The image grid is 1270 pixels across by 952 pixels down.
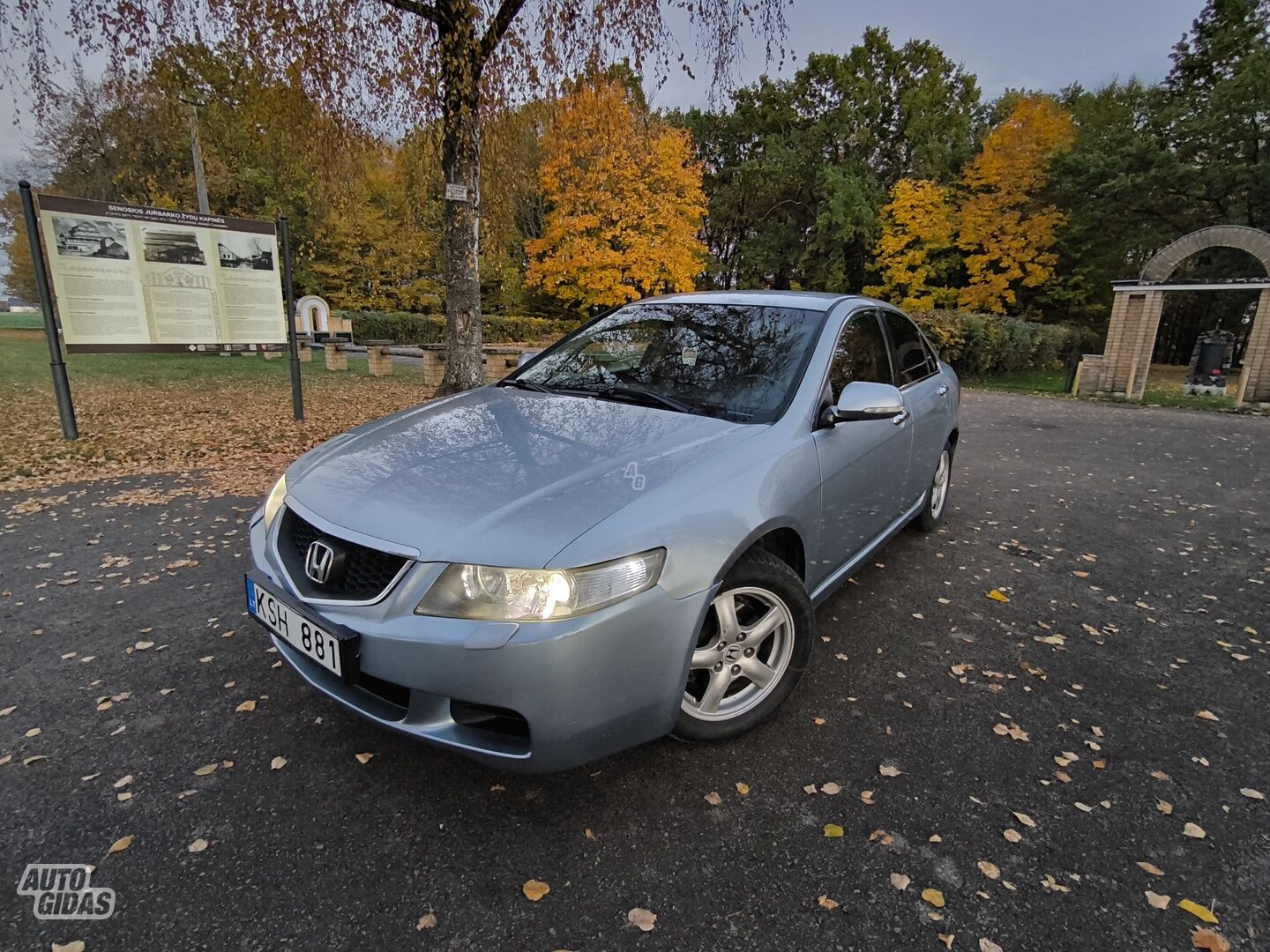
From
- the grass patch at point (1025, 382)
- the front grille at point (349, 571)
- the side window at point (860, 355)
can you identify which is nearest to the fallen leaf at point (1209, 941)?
the side window at point (860, 355)

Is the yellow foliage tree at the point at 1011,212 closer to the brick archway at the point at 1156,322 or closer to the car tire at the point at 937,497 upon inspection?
the brick archway at the point at 1156,322

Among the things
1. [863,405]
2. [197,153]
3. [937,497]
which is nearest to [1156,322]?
[937,497]

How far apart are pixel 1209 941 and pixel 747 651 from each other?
1.36 m

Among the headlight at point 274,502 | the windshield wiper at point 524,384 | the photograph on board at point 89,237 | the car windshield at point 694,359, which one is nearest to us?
the headlight at point 274,502

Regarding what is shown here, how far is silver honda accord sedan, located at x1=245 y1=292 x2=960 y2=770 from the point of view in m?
1.76

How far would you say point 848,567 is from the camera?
304 centimetres

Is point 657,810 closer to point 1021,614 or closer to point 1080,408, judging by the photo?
point 1021,614

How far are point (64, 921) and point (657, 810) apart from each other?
1.57 m

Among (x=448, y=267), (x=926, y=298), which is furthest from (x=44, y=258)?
(x=926, y=298)

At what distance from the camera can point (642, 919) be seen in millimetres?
1690

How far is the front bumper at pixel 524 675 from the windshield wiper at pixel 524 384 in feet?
4.96

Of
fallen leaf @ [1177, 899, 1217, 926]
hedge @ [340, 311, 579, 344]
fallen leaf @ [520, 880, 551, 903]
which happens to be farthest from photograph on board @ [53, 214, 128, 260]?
hedge @ [340, 311, 579, 344]

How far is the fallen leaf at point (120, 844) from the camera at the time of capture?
73.7 inches

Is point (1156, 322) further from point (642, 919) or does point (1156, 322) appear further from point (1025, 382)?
point (642, 919)
